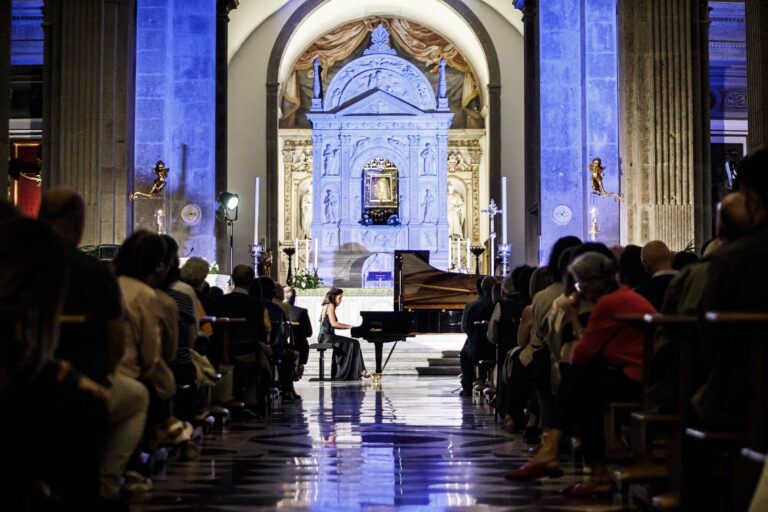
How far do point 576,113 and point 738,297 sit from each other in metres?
16.6

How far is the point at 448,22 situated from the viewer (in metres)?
28.4

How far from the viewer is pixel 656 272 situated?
6.69 meters

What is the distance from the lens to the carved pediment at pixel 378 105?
28.0m

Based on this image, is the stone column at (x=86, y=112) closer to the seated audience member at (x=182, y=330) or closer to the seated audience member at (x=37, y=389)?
the seated audience member at (x=182, y=330)

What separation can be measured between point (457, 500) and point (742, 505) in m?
1.93

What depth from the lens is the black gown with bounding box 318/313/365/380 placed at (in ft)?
51.5

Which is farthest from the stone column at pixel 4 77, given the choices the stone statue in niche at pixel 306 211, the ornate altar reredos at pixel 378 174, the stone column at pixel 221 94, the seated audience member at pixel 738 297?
the stone statue in niche at pixel 306 211

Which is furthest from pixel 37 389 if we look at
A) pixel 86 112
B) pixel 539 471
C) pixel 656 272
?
pixel 86 112

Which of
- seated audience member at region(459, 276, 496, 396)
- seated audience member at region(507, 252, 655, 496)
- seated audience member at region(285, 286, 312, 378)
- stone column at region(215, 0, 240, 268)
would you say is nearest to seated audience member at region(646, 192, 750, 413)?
seated audience member at region(507, 252, 655, 496)

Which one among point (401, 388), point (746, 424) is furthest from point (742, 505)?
point (401, 388)

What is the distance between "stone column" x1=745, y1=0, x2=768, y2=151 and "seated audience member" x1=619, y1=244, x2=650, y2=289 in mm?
2689

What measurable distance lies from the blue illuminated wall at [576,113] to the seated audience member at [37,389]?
51.6ft

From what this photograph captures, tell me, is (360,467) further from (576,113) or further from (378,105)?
(378,105)

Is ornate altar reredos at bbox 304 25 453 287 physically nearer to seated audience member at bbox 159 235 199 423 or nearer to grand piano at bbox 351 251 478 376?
grand piano at bbox 351 251 478 376
